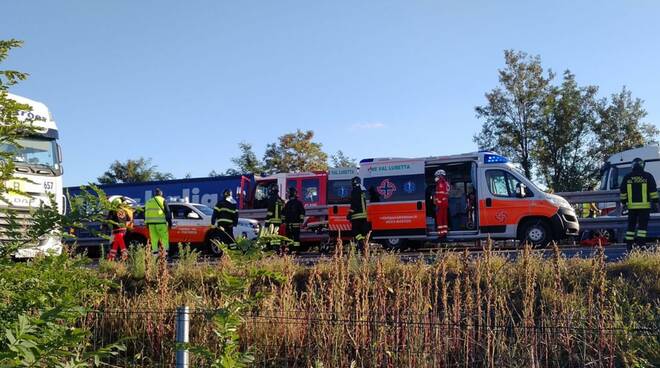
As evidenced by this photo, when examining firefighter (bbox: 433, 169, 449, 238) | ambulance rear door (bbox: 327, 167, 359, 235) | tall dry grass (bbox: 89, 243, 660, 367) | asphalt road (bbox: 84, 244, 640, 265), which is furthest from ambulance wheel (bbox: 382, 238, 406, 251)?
tall dry grass (bbox: 89, 243, 660, 367)

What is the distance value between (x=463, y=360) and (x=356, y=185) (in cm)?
983

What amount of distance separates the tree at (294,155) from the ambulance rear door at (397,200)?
30841 mm

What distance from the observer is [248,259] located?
3908 mm

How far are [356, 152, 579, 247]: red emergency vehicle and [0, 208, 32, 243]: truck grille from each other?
13.8 m

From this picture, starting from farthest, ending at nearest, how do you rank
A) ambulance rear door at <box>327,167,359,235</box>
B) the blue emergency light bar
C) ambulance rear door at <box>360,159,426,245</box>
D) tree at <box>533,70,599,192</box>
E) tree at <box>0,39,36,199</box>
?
tree at <box>533,70,599,192</box> → ambulance rear door at <box>327,167,359,235</box> → ambulance rear door at <box>360,159,426,245</box> → the blue emergency light bar → tree at <box>0,39,36,199</box>

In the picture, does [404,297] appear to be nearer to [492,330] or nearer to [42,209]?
[492,330]

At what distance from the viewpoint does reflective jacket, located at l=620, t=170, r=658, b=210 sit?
43.5ft

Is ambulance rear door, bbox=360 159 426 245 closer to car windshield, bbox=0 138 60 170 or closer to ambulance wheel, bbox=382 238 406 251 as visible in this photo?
ambulance wheel, bbox=382 238 406 251

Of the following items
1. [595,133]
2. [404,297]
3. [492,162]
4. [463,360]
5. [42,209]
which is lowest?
[463,360]

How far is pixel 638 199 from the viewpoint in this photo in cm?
1338

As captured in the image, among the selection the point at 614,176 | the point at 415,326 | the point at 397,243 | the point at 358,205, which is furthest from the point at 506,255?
the point at 614,176

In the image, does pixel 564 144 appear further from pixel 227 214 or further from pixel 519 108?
pixel 227 214

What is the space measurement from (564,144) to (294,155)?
774 inches

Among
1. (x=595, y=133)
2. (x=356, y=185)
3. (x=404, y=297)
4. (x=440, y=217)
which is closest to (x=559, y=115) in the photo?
(x=595, y=133)
